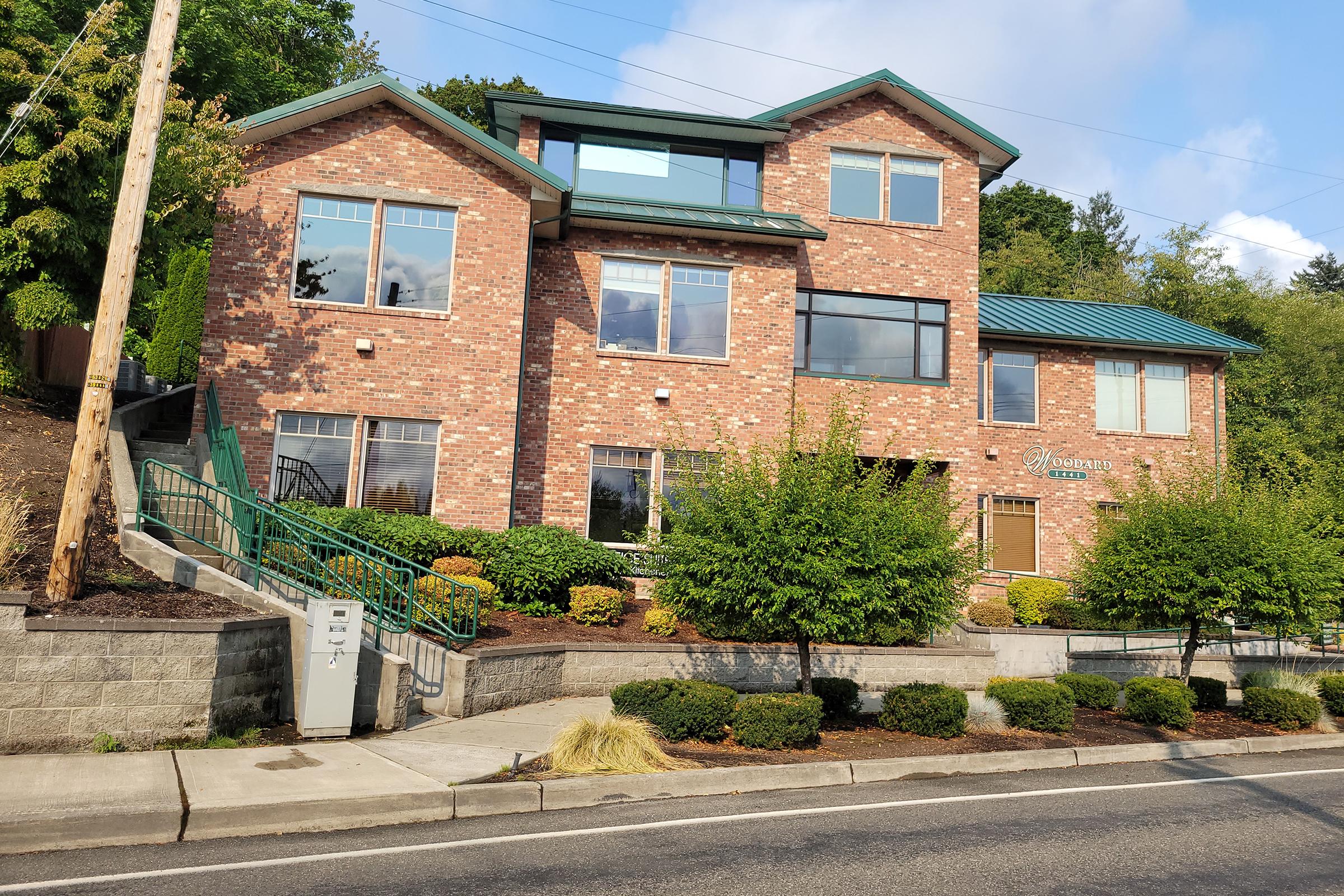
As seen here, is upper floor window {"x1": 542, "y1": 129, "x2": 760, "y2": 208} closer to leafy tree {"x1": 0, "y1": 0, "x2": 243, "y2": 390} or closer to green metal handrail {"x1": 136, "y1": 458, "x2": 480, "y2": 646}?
leafy tree {"x1": 0, "y1": 0, "x2": 243, "y2": 390}

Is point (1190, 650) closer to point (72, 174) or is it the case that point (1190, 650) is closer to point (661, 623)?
point (661, 623)

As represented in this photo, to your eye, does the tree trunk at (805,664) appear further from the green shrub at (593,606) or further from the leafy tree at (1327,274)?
the leafy tree at (1327,274)

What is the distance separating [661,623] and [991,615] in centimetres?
793

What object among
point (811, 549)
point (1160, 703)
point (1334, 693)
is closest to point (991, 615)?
point (1334, 693)

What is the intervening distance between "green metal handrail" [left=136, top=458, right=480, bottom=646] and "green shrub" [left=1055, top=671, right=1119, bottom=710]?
8.83m

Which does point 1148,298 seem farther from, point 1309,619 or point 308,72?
point 308,72

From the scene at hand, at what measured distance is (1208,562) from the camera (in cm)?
1438

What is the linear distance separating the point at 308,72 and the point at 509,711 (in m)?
32.7

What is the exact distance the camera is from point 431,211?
1739cm

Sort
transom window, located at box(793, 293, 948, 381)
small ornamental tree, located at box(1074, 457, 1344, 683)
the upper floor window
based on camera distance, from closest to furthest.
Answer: small ornamental tree, located at box(1074, 457, 1344, 683) → the upper floor window → transom window, located at box(793, 293, 948, 381)

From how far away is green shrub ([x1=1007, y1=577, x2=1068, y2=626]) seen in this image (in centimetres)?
1977

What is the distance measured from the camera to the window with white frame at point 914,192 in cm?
2145

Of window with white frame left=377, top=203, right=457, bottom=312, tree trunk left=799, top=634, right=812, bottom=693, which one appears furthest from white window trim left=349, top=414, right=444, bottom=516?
tree trunk left=799, top=634, right=812, bottom=693

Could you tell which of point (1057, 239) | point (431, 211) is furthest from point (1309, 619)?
point (1057, 239)
